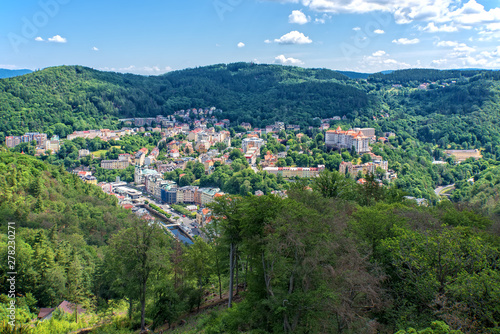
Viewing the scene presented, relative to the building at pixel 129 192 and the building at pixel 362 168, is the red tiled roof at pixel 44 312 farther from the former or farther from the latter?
→ the building at pixel 362 168

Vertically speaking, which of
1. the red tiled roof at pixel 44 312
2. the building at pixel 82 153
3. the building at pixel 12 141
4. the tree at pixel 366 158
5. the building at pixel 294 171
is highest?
the building at pixel 12 141

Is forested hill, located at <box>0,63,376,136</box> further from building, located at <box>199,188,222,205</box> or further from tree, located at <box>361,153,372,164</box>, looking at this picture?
building, located at <box>199,188,222,205</box>

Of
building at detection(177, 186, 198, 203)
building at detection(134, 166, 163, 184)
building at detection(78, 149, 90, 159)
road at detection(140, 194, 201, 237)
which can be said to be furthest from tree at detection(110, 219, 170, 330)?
building at detection(78, 149, 90, 159)

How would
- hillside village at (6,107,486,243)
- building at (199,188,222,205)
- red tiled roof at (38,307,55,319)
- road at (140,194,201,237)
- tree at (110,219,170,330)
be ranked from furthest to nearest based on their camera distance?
1. hillside village at (6,107,486,243)
2. building at (199,188,222,205)
3. road at (140,194,201,237)
4. red tiled roof at (38,307,55,319)
5. tree at (110,219,170,330)

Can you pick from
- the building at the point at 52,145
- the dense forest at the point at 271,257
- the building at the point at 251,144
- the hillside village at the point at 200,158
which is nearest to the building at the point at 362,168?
the hillside village at the point at 200,158

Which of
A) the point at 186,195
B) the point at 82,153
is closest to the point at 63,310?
the point at 186,195

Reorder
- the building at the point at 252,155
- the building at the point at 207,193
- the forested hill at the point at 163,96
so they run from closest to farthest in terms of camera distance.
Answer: the building at the point at 207,193, the building at the point at 252,155, the forested hill at the point at 163,96

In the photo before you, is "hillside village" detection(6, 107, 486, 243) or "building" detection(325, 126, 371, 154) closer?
"hillside village" detection(6, 107, 486, 243)

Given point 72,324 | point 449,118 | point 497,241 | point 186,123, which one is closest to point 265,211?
point 497,241
